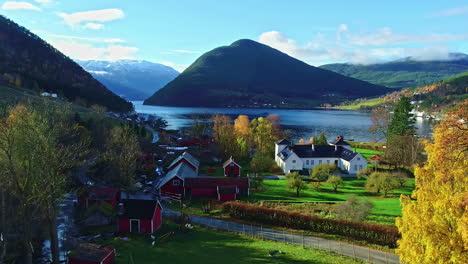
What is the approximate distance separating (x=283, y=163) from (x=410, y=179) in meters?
23.0

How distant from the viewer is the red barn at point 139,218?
3177 centimetres

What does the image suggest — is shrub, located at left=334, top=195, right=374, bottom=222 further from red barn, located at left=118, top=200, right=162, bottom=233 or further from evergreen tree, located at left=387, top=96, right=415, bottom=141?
evergreen tree, located at left=387, top=96, right=415, bottom=141

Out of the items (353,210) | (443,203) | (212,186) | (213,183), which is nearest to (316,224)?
(353,210)

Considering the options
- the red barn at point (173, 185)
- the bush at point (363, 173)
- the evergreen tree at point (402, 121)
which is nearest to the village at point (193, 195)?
the red barn at point (173, 185)

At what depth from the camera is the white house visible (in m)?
62.5

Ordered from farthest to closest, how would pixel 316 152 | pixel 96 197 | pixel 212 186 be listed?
pixel 316 152 < pixel 212 186 < pixel 96 197

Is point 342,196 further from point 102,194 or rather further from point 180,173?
point 102,194

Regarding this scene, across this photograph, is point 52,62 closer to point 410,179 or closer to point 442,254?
point 410,179

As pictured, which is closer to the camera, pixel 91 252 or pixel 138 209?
pixel 91 252

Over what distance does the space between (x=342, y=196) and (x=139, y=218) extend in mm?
29442

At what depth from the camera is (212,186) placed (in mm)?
46562

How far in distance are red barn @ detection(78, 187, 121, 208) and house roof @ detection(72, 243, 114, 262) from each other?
46.5 feet

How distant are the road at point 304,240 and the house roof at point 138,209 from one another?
560 cm

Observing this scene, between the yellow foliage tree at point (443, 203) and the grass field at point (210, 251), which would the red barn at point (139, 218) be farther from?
the yellow foliage tree at point (443, 203)
